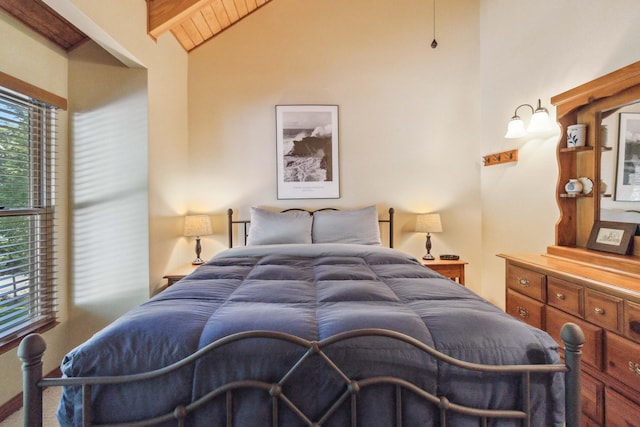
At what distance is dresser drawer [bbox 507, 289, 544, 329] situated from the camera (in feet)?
6.36

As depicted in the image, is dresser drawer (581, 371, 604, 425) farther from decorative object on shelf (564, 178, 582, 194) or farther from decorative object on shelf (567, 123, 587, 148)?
decorative object on shelf (567, 123, 587, 148)

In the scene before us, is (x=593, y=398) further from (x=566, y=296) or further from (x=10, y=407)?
(x=10, y=407)

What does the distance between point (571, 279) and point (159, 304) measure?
198cm

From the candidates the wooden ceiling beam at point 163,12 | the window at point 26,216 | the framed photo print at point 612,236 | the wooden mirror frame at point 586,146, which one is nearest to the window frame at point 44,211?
the window at point 26,216

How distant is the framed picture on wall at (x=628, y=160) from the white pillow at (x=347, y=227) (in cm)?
166

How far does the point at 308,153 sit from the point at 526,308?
7.47ft

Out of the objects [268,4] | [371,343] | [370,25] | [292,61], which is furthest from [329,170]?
[371,343]

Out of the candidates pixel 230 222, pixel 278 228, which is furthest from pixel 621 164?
pixel 230 222

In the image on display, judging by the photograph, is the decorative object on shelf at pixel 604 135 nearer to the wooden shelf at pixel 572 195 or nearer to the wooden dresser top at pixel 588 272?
the wooden shelf at pixel 572 195

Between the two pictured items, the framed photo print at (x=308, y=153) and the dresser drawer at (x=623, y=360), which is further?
the framed photo print at (x=308, y=153)

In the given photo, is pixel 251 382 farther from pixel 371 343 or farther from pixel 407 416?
pixel 407 416

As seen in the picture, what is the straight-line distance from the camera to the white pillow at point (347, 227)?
116 inches

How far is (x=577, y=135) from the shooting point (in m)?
2.09

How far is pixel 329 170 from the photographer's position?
336 centimetres
